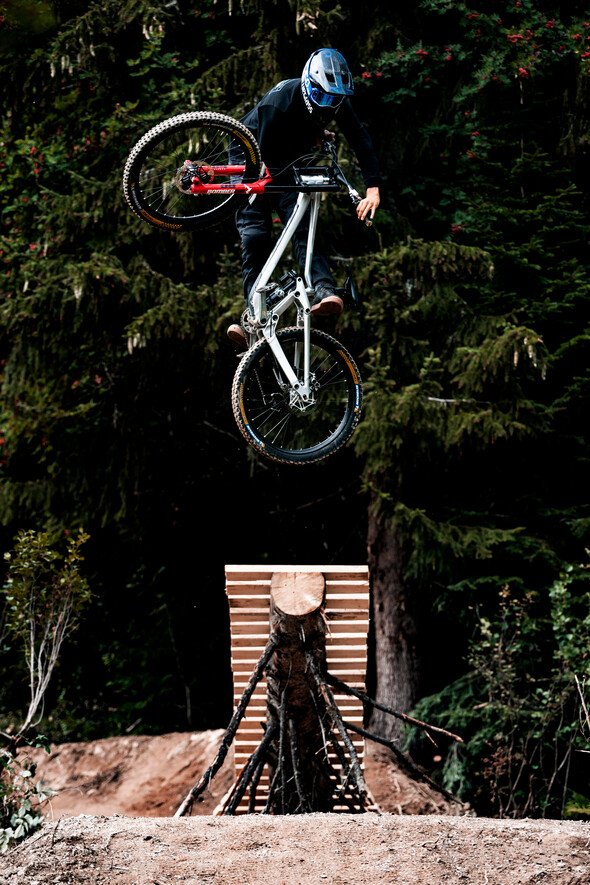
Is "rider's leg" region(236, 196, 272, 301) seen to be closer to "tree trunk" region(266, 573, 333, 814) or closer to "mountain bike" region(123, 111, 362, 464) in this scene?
"mountain bike" region(123, 111, 362, 464)

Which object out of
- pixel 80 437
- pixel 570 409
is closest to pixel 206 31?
pixel 80 437

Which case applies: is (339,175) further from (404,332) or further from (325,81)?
(404,332)

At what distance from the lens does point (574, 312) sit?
340 inches

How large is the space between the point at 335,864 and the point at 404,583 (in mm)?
4508

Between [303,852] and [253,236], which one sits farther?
[253,236]

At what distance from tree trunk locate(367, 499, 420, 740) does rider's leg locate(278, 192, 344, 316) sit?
411 cm

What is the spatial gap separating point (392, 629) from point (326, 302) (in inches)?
191

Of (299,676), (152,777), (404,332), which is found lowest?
(152,777)

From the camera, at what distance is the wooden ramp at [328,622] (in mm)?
6273

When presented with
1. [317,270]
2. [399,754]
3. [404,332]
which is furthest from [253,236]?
[404,332]

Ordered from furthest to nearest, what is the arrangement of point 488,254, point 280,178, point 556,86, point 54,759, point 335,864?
point 54,759, point 556,86, point 488,254, point 280,178, point 335,864

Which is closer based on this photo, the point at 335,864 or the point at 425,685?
the point at 335,864

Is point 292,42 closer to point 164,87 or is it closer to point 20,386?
point 164,87

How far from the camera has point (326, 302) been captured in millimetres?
5148
